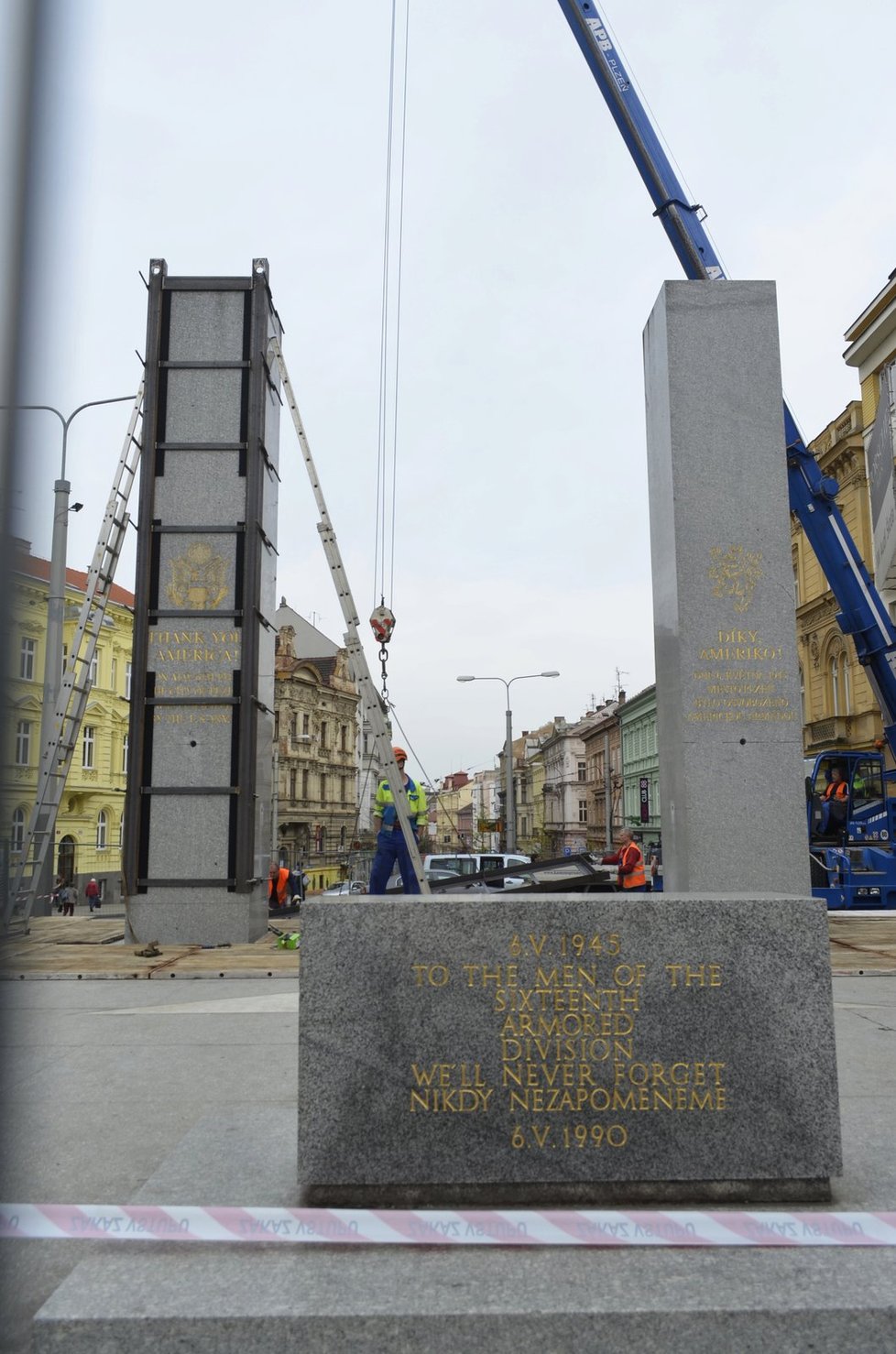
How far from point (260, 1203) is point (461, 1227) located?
689 millimetres

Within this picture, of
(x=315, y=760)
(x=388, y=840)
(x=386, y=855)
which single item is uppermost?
(x=315, y=760)

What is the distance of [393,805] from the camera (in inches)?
401

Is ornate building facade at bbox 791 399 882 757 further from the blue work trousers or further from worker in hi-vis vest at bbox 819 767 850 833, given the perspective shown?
the blue work trousers

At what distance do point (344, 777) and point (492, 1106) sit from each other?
8915 centimetres

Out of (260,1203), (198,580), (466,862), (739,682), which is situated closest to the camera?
(260,1203)

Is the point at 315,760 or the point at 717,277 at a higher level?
the point at 717,277

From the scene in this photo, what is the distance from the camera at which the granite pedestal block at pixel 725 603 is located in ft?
35.8

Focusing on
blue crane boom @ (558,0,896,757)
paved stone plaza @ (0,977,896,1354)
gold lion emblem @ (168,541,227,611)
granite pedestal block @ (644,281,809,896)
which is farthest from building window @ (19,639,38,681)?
blue crane boom @ (558,0,896,757)

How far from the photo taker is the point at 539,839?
10169 centimetres

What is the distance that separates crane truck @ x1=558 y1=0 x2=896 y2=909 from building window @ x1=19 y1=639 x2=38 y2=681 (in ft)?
44.6

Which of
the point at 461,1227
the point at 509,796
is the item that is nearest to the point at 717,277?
the point at 461,1227

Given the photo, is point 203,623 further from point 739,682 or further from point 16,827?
point 16,827

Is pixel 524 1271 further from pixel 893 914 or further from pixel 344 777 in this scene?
pixel 344 777

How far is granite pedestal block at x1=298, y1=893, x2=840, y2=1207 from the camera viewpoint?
351 centimetres
